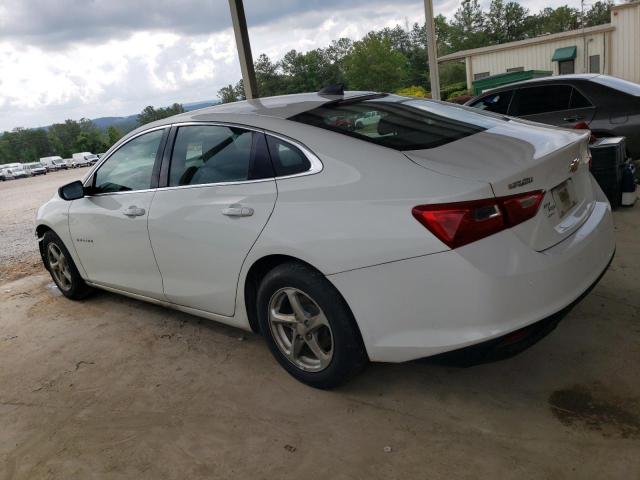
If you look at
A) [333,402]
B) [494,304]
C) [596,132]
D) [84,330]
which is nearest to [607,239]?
[494,304]

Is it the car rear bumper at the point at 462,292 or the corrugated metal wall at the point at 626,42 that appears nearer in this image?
the car rear bumper at the point at 462,292

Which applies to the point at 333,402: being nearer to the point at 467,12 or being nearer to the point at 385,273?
the point at 385,273

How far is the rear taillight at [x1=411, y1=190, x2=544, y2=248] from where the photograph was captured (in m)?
2.11

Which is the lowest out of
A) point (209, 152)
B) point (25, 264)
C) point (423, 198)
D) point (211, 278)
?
point (25, 264)

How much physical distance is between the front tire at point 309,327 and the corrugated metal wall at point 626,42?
24.6 meters

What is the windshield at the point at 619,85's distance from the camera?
240 inches

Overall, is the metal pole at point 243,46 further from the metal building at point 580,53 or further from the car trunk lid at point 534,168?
the metal building at point 580,53

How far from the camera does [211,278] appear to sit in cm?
313

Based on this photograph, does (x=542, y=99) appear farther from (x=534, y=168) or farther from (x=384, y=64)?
(x=384, y=64)

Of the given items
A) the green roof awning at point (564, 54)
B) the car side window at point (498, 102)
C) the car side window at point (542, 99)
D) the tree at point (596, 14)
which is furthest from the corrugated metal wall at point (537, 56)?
the tree at point (596, 14)

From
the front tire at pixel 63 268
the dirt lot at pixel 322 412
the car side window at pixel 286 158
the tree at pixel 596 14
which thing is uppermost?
the tree at pixel 596 14

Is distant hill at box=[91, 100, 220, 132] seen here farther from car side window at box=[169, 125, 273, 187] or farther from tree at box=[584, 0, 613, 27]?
tree at box=[584, 0, 613, 27]

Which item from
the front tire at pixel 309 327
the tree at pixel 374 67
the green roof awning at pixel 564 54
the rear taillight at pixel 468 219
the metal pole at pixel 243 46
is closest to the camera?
the rear taillight at pixel 468 219

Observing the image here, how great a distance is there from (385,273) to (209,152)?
1.48 metres
